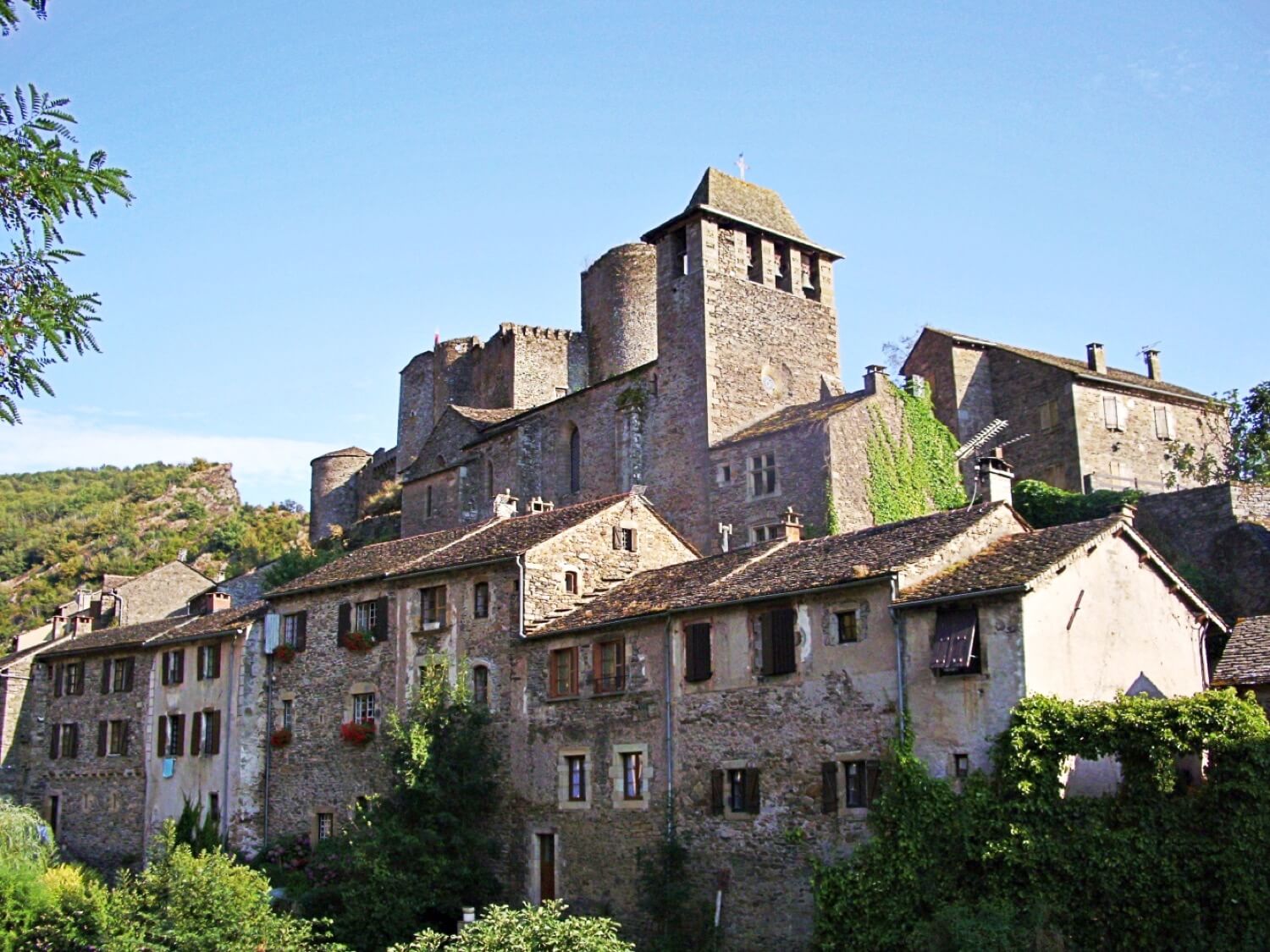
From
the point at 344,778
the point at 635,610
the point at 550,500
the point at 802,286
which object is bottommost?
the point at 344,778

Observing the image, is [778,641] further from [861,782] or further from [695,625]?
[861,782]

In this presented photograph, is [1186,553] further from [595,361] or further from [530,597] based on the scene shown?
[595,361]

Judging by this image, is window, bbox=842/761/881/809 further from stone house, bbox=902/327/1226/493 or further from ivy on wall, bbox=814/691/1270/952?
stone house, bbox=902/327/1226/493

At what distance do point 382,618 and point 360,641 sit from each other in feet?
2.76

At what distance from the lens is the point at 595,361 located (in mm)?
66000

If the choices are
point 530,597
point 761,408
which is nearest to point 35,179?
point 530,597

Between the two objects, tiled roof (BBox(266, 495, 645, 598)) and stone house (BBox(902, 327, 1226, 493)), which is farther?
stone house (BBox(902, 327, 1226, 493))

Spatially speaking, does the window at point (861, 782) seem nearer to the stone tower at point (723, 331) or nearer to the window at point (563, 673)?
the window at point (563, 673)

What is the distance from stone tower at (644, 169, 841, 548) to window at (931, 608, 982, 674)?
63.9ft

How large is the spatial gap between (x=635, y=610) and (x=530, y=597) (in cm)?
380

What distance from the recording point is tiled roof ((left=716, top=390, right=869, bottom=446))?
135ft

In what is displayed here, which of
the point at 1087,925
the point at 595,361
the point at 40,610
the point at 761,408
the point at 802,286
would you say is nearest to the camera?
the point at 1087,925

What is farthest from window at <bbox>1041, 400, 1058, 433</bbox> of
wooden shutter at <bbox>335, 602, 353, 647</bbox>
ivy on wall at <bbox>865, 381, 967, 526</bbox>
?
wooden shutter at <bbox>335, 602, 353, 647</bbox>

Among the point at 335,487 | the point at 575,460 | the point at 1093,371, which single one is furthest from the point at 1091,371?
the point at 335,487
